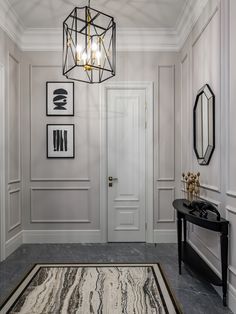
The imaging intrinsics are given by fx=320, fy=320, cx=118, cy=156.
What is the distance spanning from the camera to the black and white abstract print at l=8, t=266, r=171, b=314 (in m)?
2.47

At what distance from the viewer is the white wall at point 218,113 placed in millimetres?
2557

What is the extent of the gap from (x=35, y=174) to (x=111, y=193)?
1.12 metres

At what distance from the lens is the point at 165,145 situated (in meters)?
4.56

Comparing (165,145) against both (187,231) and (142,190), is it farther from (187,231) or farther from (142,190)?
(187,231)

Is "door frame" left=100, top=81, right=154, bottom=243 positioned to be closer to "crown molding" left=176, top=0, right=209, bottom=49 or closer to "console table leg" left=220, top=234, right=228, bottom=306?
"crown molding" left=176, top=0, right=209, bottom=49

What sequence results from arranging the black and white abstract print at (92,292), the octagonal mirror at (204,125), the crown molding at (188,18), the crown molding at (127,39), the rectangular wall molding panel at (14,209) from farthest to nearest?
the crown molding at (127,39), the rectangular wall molding panel at (14,209), the crown molding at (188,18), the octagonal mirror at (204,125), the black and white abstract print at (92,292)

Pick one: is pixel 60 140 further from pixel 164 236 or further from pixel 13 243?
pixel 164 236

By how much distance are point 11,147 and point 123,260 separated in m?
2.03

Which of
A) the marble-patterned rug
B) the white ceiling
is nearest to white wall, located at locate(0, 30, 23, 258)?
the white ceiling

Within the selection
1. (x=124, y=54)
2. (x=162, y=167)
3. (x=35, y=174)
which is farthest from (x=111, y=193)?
(x=124, y=54)

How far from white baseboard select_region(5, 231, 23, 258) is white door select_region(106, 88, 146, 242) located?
1239 mm

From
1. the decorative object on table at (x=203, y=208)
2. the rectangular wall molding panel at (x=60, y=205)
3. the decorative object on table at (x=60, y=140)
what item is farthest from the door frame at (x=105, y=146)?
the decorative object on table at (x=203, y=208)

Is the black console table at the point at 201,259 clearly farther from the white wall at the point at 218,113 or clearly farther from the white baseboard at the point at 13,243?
the white baseboard at the point at 13,243

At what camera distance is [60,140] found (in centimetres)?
453
